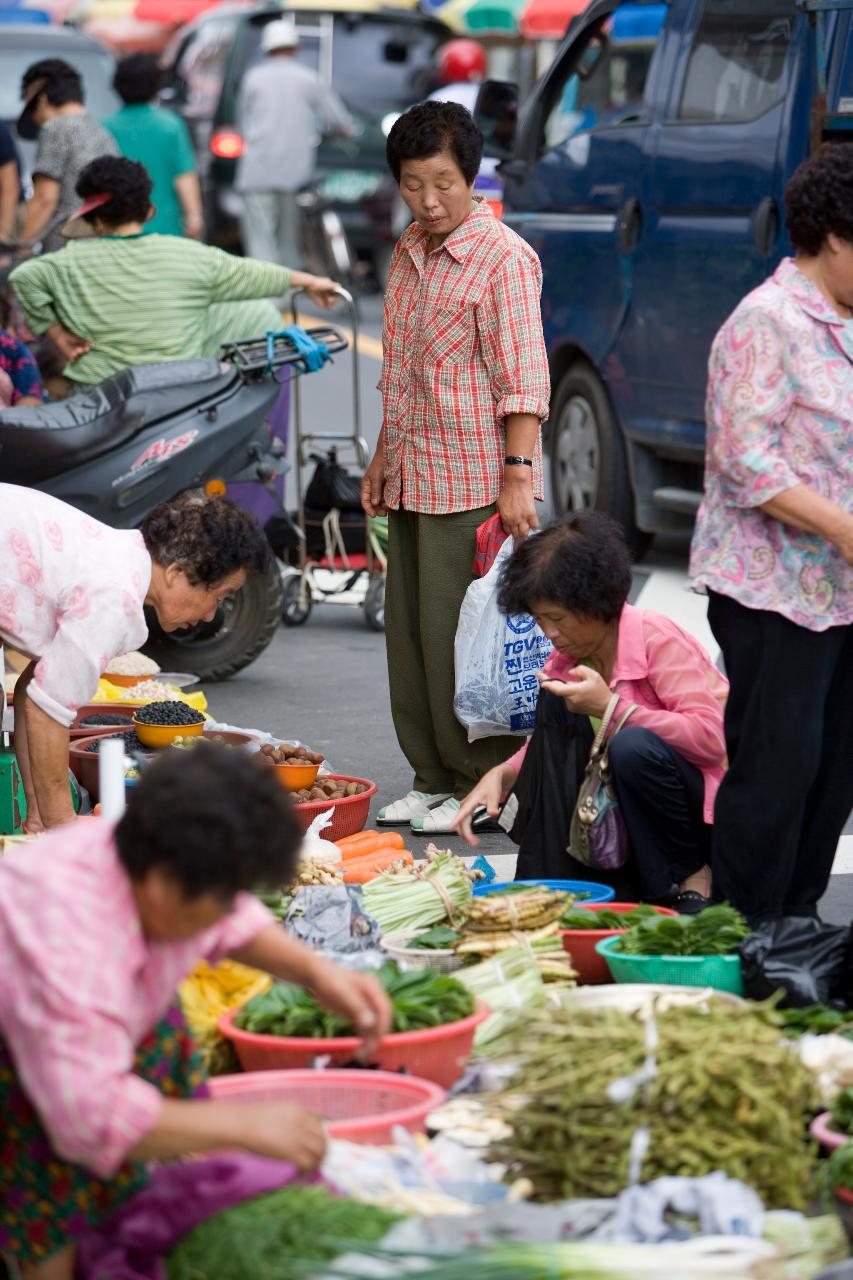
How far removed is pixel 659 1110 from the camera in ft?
10.5

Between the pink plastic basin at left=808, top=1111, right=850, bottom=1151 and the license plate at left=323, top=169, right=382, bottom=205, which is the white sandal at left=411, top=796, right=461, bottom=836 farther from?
the license plate at left=323, top=169, right=382, bottom=205

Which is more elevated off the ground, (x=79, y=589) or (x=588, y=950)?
(x=79, y=589)

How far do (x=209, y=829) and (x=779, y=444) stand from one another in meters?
2.00

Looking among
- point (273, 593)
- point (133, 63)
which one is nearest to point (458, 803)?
point (273, 593)

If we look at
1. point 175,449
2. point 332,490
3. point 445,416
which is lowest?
point 332,490

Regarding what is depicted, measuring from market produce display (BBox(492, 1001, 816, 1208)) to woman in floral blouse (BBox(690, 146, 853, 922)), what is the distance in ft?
3.93

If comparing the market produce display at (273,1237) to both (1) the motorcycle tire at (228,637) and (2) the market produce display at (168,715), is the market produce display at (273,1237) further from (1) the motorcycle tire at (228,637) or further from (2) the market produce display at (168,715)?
(1) the motorcycle tire at (228,637)

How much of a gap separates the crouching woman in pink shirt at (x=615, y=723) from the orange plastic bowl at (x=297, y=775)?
2.49 feet

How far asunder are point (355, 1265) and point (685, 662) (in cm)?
236

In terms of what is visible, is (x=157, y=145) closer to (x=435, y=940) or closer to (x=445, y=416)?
(x=445, y=416)

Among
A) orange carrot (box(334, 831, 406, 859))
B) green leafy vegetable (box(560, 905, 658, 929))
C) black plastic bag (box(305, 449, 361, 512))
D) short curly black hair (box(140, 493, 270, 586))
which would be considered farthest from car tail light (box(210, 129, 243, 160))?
green leafy vegetable (box(560, 905, 658, 929))

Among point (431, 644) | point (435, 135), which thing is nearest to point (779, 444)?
point (435, 135)

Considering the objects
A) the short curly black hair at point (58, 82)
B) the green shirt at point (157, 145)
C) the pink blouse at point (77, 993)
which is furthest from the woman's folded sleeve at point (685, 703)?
the green shirt at point (157, 145)

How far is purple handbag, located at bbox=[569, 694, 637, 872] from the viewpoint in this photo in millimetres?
4855
